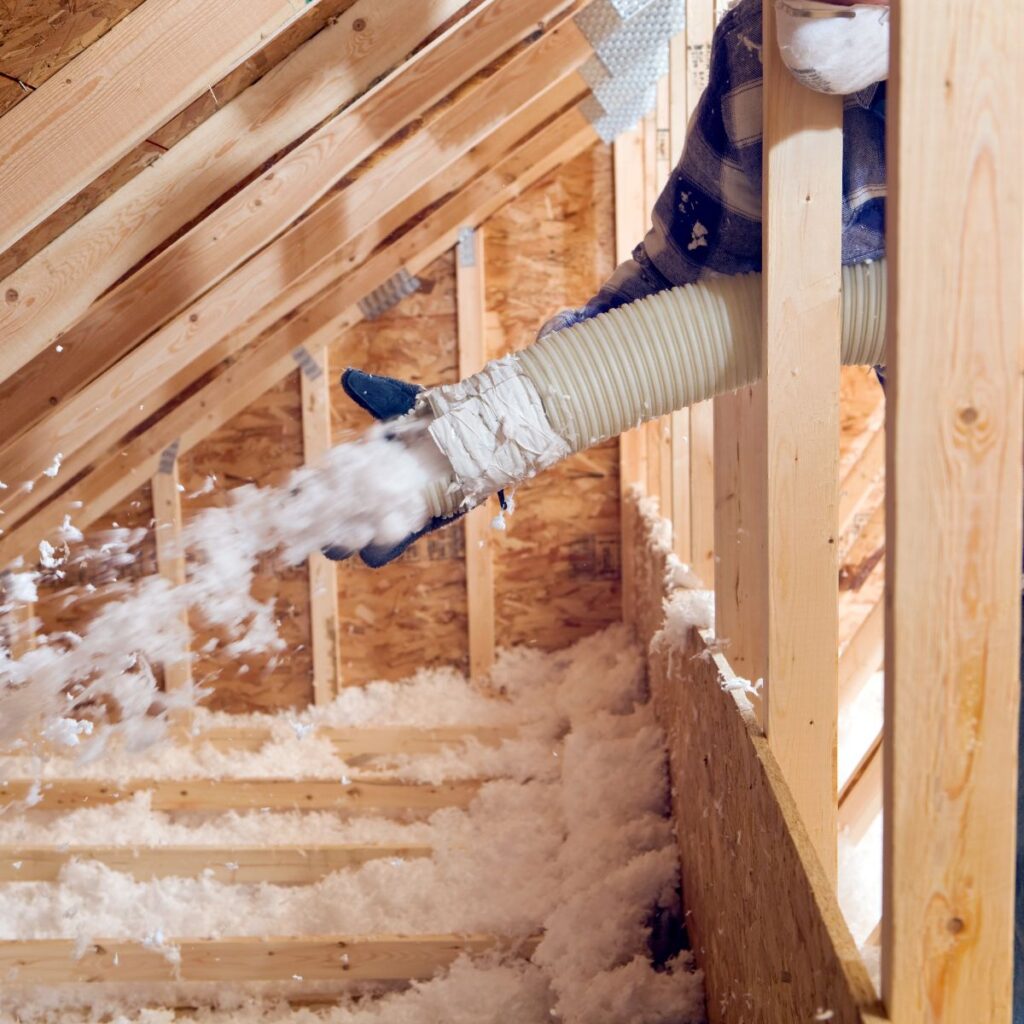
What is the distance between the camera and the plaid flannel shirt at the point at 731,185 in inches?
44.8

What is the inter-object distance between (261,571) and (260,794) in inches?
46.7

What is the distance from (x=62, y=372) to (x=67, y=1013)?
1247 millimetres

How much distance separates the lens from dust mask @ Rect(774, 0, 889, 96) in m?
0.96

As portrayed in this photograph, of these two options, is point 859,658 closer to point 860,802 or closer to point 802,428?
point 860,802

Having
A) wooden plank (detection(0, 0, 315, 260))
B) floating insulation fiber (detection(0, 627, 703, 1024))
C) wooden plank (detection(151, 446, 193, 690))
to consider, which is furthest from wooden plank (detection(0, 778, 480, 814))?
wooden plank (detection(0, 0, 315, 260))

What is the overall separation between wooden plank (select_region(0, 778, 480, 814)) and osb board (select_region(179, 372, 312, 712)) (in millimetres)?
871

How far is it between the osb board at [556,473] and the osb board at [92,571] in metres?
1.28

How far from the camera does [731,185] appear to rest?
1.21 m

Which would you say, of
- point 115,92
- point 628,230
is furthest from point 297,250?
point 628,230

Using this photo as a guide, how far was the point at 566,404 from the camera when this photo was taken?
1.20 m

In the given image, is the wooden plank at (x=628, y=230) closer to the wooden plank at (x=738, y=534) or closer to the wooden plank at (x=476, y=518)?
the wooden plank at (x=476, y=518)

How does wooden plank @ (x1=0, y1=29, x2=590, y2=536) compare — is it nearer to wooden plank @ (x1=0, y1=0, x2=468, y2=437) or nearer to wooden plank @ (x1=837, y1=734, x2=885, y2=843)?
wooden plank @ (x1=0, y1=0, x2=468, y2=437)

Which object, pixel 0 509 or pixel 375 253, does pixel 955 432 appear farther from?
pixel 375 253

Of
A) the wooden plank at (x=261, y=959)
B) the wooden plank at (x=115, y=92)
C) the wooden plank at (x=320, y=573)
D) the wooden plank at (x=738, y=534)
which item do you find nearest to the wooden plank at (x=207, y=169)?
the wooden plank at (x=115, y=92)
